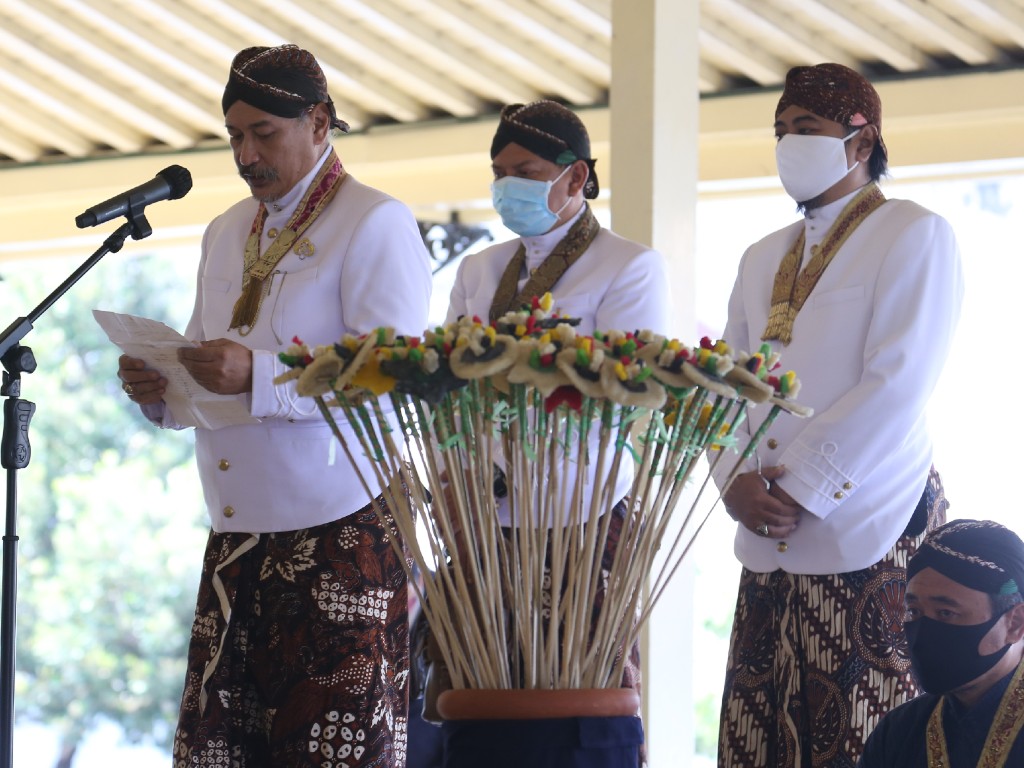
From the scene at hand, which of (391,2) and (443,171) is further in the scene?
(443,171)

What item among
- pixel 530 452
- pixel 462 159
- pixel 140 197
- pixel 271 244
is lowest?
pixel 530 452

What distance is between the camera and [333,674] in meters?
2.87

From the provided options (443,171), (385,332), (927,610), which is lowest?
(927,610)

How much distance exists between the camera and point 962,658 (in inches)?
108

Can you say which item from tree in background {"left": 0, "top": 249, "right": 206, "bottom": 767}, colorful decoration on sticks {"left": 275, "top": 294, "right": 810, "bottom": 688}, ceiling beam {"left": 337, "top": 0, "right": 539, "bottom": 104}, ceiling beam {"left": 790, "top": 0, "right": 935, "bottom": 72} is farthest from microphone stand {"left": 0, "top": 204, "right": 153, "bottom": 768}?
tree in background {"left": 0, "top": 249, "right": 206, "bottom": 767}

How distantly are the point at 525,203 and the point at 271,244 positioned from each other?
1.79 feet

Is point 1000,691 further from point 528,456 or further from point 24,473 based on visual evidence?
point 24,473

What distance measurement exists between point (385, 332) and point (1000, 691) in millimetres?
1305

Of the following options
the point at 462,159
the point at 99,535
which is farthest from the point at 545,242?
the point at 99,535

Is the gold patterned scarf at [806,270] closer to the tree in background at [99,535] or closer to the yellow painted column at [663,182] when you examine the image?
the yellow painted column at [663,182]

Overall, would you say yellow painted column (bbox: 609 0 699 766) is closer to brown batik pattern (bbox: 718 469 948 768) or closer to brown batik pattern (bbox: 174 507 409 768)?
brown batik pattern (bbox: 718 469 948 768)

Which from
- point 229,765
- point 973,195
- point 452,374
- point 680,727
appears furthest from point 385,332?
point 973,195

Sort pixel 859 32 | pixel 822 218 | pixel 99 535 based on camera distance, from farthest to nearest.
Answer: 1. pixel 99 535
2. pixel 859 32
3. pixel 822 218

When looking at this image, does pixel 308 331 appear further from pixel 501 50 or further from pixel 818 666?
pixel 501 50
